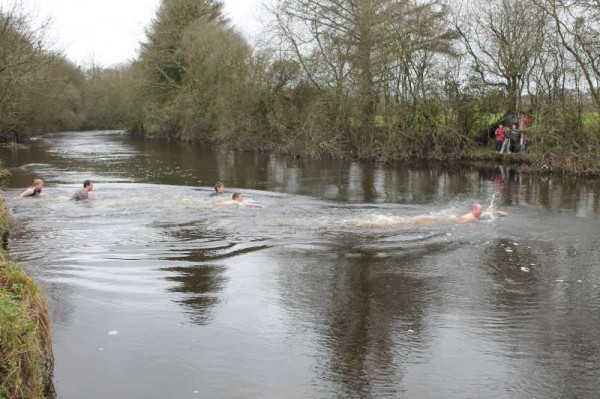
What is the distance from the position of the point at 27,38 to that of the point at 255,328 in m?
25.6

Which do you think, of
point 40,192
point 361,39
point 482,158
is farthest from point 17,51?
point 482,158

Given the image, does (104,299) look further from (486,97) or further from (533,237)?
(486,97)

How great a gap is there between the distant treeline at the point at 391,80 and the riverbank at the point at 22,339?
938 inches

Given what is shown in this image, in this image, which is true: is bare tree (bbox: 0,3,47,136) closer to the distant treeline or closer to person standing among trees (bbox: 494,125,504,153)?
the distant treeline

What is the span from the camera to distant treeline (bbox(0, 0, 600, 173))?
2747 centimetres

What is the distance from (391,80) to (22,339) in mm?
30473

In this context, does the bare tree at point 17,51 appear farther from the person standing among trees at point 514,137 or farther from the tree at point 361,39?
the person standing among trees at point 514,137

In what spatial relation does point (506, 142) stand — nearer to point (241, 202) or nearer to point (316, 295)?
point (241, 202)

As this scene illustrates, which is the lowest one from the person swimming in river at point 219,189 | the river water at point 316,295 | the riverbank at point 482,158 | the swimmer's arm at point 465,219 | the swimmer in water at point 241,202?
the river water at point 316,295

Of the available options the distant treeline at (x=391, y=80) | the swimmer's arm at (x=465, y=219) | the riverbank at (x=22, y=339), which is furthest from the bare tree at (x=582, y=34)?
the riverbank at (x=22, y=339)

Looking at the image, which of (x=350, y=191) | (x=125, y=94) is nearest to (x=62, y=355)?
(x=350, y=191)

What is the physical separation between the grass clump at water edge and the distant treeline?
23.9 metres

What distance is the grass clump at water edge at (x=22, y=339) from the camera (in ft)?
16.2

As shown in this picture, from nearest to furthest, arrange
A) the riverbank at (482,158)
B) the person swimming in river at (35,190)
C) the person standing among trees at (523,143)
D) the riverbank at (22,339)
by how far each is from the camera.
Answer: the riverbank at (22,339)
the person swimming in river at (35,190)
the riverbank at (482,158)
the person standing among trees at (523,143)
